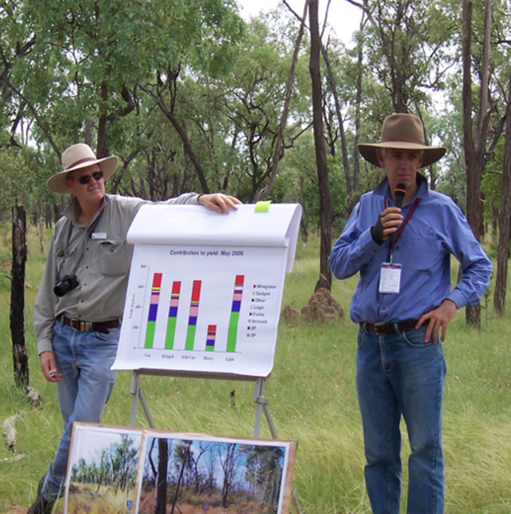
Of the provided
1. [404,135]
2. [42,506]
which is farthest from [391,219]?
[42,506]

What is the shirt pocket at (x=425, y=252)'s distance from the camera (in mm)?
3227

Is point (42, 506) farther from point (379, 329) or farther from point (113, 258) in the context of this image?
point (379, 329)

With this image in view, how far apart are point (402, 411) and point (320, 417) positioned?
254 cm

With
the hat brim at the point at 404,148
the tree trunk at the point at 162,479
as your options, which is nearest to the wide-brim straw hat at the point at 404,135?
the hat brim at the point at 404,148

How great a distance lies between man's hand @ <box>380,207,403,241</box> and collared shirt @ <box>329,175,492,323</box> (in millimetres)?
128

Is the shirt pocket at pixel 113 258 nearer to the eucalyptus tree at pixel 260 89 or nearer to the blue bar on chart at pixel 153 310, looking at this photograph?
the blue bar on chart at pixel 153 310

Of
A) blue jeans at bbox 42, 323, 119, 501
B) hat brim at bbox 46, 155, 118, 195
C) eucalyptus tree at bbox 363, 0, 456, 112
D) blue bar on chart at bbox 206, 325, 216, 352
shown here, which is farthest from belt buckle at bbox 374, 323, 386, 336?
eucalyptus tree at bbox 363, 0, 456, 112

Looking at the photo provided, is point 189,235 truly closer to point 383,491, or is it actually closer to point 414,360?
point 414,360

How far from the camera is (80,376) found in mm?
Result: 3809

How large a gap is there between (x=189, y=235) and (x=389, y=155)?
3.51ft

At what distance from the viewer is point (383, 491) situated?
343cm

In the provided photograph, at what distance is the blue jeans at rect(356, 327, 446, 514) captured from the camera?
3184 millimetres

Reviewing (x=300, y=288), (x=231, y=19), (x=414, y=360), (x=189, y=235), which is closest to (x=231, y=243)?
(x=189, y=235)

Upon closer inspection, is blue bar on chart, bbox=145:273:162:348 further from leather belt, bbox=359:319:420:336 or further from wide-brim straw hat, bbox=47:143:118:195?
leather belt, bbox=359:319:420:336
